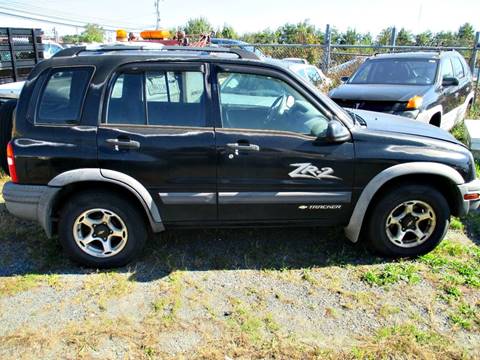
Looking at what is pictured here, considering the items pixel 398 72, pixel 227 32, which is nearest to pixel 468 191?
pixel 398 72

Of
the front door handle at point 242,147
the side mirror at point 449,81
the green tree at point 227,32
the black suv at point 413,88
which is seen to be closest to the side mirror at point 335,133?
the front door handle at point 242,147

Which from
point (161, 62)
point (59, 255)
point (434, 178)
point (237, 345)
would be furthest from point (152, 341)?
point (434, 178)

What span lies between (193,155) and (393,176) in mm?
A: 1658

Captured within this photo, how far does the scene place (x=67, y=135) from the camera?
332 cm

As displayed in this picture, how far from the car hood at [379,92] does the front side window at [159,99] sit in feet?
13.1

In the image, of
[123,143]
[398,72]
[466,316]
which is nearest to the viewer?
[466,316]

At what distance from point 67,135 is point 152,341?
172 centimetres

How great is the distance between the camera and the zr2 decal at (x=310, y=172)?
3.44 metres

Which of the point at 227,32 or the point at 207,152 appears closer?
the point at 207,152

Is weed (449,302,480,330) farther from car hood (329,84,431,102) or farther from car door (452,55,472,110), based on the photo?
car door (452,55,472,110)

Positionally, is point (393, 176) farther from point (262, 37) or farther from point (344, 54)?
point (262, 37)

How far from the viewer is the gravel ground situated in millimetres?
2732

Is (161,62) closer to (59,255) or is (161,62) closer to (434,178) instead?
(59,255)

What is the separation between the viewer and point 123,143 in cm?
331
